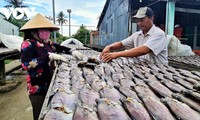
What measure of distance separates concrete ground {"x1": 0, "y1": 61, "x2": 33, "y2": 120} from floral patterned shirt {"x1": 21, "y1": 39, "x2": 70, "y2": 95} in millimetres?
3297

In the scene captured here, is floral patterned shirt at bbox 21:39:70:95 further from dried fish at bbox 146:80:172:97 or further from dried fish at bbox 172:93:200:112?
dried fish at bbox 172:93:200:112

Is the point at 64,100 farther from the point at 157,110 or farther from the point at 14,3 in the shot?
the point at 14,3

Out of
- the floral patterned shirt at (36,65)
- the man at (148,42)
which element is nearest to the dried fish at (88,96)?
the floral patterned shirt at (36,65)

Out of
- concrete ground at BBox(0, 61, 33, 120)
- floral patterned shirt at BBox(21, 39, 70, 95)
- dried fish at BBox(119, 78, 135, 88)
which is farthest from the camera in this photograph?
concrete ground at BBox(0, 61, 33, 120)

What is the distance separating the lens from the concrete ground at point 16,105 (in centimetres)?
578

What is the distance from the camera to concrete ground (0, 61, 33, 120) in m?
5.78

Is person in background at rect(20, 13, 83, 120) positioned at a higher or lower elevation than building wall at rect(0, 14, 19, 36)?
lower

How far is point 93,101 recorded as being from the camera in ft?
4.56

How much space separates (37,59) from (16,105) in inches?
184

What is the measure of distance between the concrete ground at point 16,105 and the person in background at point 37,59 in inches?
129

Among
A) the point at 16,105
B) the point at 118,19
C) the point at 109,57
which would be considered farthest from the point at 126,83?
the point at 118,19

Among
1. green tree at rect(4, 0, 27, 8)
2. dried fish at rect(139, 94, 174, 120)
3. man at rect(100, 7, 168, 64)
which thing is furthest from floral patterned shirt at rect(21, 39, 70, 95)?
green tree at rect(4, 0, 27, 8)

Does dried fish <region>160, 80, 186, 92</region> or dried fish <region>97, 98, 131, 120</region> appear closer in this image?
dried fish <region>97, 98, 131, 120</region>

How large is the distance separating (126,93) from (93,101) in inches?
→ 11.7
